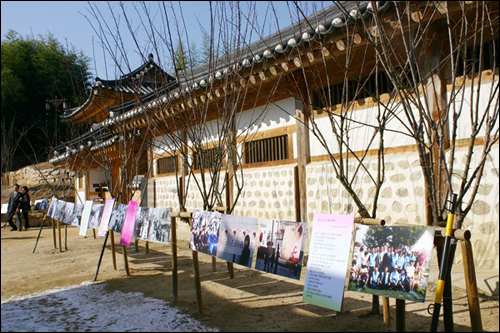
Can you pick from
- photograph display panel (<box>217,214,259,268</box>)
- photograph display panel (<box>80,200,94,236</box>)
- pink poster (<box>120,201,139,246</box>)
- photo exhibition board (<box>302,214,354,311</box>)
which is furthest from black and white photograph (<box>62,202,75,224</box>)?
photo exhibition board (<box>302,214,354,311</box>)

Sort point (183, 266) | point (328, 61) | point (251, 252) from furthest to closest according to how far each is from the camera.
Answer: point (183, 266), point (328, 61), point (251, 252)

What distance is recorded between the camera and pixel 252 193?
23.9 ft

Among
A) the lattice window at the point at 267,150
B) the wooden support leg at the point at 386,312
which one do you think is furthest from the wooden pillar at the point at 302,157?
the wooden support leg at the point at 386,312

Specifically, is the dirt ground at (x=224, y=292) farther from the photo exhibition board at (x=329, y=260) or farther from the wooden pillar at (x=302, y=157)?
the wooden pillar at (x=302, y=157)

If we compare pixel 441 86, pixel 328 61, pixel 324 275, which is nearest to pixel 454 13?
pixel 441 86

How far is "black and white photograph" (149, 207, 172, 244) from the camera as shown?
4.77 meters

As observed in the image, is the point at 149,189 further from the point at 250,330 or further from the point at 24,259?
the point at 250,330

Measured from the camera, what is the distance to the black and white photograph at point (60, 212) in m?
8.14

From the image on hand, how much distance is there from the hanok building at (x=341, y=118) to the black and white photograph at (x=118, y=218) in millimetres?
916

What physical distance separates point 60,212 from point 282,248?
21.6 feet

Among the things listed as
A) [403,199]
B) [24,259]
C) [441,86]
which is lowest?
[24,259]

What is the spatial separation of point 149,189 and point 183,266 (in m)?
4.87

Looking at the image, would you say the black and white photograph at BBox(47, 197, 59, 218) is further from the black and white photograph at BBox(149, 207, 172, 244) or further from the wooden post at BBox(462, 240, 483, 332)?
the wooden post at BBox(462, 240, 483, 332)

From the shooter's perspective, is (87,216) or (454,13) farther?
(87,216)
